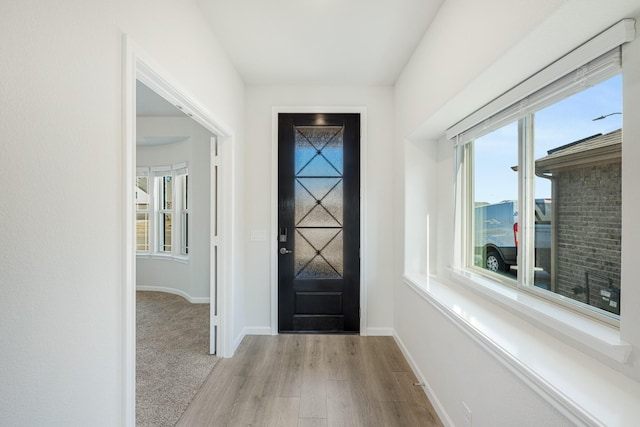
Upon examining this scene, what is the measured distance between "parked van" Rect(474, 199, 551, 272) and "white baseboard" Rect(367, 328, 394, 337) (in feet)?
4.50

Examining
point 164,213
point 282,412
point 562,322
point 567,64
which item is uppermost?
point 567,64

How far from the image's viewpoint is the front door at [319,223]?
10.3 ft

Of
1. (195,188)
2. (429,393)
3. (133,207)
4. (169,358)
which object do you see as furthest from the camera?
(195,188)

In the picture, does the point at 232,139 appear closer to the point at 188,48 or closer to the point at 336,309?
the point at 188,48

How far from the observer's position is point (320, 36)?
229 cm

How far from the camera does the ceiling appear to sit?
77.4 inches

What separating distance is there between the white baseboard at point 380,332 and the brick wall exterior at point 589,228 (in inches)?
78.5

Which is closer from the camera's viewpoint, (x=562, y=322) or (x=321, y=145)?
(x=562, y=322)

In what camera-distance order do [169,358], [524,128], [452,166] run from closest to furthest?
[524,128] < [452,166] < [169,358]

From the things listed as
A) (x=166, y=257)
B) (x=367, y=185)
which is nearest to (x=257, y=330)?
(x=367, y=185)

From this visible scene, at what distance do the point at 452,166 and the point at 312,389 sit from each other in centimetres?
207

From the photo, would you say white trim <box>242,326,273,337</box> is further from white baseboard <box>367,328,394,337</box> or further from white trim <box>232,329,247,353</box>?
white baseboard <box>367,328,394,337</box>

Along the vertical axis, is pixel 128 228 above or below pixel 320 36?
below

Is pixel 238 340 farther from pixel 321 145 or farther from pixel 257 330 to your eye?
pixel 321 145
